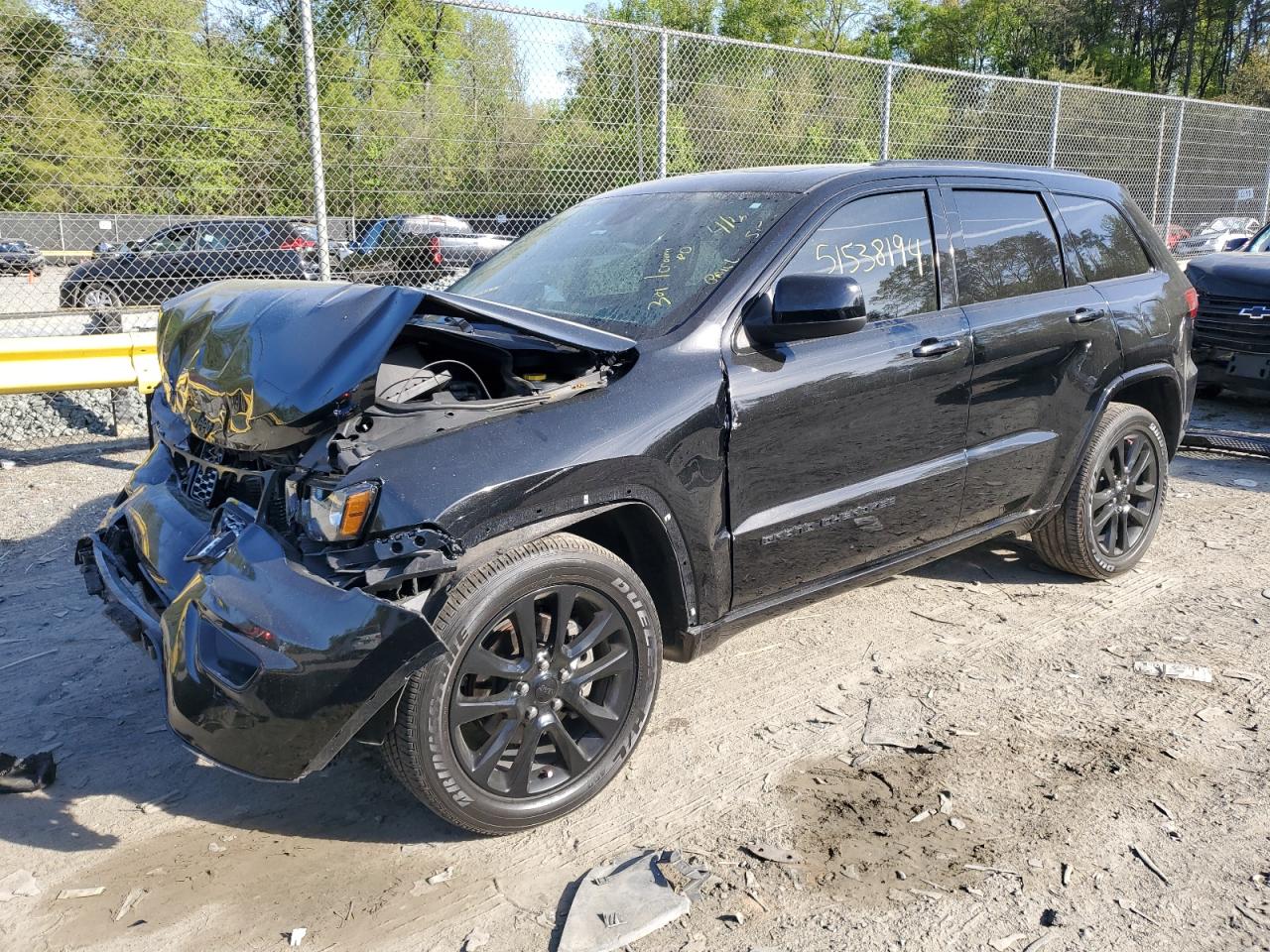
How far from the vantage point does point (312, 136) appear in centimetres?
A: 665

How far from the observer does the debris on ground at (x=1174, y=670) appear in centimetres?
382

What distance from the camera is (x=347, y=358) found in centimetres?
266

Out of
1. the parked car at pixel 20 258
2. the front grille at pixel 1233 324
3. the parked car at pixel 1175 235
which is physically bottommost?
the front grille at pixel 1233 324

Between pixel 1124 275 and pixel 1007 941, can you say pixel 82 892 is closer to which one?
pixel 1007 941

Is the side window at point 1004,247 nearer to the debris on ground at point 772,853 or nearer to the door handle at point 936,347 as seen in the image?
the door handle at point 936,347

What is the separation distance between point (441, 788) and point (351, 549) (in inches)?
27.5

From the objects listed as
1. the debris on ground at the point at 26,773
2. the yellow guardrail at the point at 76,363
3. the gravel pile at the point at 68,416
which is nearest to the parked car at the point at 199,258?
the yellow guardrail at the point at 76,363

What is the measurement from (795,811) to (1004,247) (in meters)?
2.53

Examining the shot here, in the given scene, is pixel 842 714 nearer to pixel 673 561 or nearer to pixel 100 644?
pixel 673 561

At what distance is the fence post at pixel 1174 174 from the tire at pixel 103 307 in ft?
41.3

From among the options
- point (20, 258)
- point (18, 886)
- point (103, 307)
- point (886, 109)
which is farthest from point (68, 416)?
point (886, 109)

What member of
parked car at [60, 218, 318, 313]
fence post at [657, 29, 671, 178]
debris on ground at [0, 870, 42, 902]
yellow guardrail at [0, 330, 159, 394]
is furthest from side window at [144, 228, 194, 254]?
debris on ground at [0, 870, 42, 902]

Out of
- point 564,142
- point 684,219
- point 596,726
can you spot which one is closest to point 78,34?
point 564,142

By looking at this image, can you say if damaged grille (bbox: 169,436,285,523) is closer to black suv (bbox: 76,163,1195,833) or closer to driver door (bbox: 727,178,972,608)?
black suv (bbox: 76,163,1195,833)
